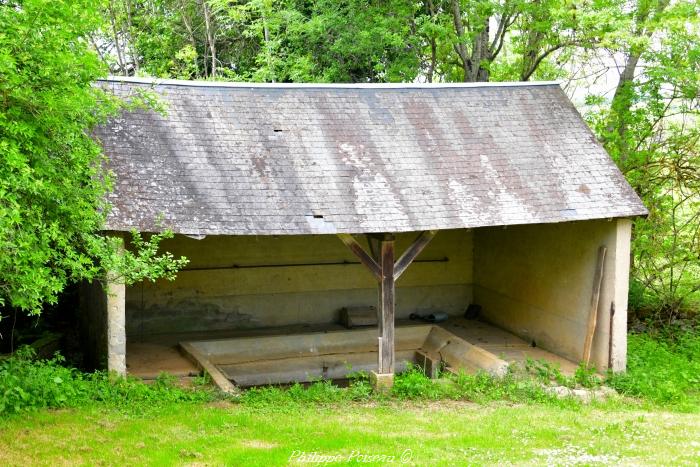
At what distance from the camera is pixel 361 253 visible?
10266 mm

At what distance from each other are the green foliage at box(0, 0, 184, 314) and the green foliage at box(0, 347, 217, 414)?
7.40ft

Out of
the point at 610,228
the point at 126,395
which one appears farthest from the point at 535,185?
the point at 126,395

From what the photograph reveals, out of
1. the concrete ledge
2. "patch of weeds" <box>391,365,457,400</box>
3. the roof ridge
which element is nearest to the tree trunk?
the roof ridge

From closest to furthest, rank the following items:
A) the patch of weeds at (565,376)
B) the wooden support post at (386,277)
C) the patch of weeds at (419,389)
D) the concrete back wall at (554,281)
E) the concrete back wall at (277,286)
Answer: the patch of weeds at (419,389) < the wooden support post at (386,277) < the patch of weeds at (565,376) < the concrete back wall at (554,281) < the concrete back wall at (277,286)

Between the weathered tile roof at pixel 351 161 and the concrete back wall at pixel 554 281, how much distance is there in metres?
0.88

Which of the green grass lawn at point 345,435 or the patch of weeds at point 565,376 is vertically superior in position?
the patch of weeds at point 565,376

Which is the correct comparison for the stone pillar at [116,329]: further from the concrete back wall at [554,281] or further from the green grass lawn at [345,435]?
the concrete back wall at [554,281]

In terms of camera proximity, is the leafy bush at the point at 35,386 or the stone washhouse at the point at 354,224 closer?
the leafy bush at the point at 35,386

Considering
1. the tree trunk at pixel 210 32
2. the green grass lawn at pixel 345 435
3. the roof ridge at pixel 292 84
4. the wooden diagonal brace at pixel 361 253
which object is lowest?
the green grass lawn at pixel 345 435

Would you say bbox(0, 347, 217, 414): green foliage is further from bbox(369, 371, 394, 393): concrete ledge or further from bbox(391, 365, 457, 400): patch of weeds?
bbox(391, 365, 457, 400): patch of weeds

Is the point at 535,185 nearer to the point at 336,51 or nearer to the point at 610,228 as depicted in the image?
the point at 610,228

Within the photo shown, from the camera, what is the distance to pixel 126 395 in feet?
30.6

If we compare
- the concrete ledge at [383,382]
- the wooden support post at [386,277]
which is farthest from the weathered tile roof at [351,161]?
the concrete ledge at [383,382]

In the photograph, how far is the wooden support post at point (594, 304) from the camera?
37.4ft
